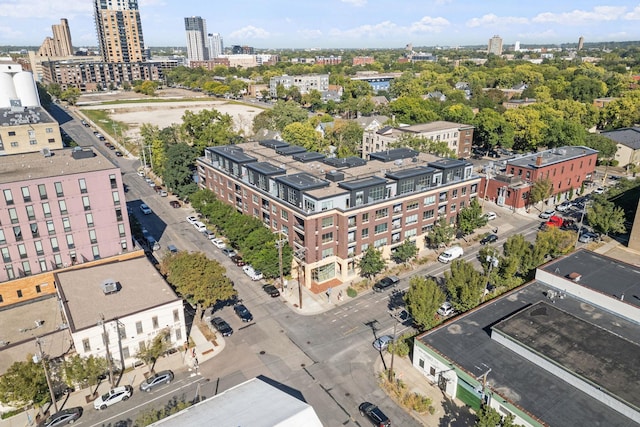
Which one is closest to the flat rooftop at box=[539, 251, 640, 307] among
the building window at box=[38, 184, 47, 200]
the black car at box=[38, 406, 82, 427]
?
the black car at box=[38, 406, 82, 427]

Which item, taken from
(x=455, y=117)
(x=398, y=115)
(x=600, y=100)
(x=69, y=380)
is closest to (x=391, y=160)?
(x=69, y=380)

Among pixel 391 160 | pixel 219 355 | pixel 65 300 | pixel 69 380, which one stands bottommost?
pixel 219 355

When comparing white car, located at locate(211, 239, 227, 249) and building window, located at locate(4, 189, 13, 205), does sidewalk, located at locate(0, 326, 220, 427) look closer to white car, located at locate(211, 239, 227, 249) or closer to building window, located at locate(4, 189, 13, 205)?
white car, located at locate(211, 239, 227, 249)

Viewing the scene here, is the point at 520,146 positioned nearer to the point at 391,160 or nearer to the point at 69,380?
the point at 391,160

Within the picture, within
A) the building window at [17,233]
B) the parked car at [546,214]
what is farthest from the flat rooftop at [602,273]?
the building window at [17,233]

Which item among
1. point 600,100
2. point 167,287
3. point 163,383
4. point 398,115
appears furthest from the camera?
point 600,100

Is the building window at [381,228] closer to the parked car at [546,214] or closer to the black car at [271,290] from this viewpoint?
the black car at [271,290]
